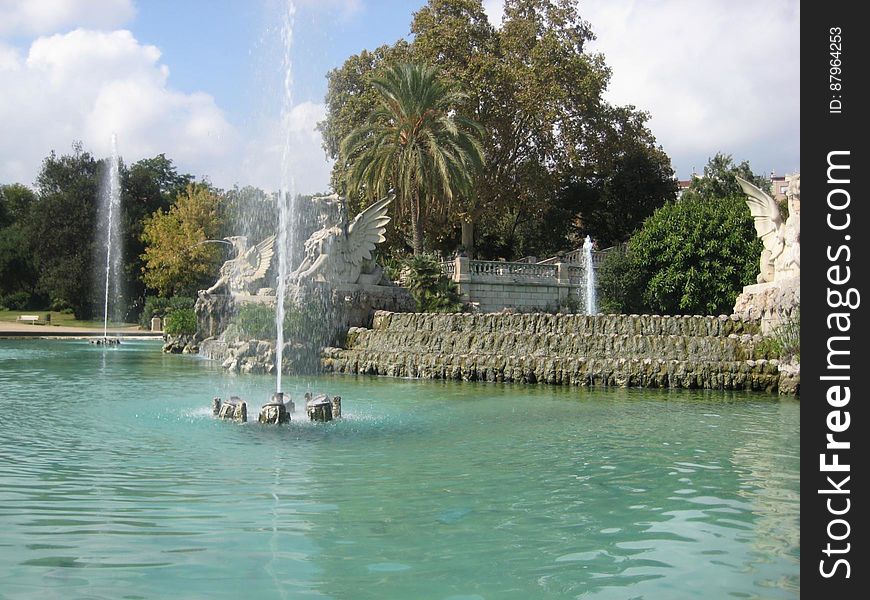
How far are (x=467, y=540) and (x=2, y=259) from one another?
56854 millimetres

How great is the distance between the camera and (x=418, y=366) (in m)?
18.7

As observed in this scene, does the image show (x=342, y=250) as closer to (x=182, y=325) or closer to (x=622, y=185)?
(x=182, y=325)

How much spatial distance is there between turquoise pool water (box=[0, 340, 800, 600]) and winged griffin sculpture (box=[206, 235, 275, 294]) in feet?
48.4

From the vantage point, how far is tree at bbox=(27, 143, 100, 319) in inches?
1921

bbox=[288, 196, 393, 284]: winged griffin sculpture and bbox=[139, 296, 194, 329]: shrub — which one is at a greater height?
bbox=[288, 196, 393, 284]: winged griffin sculpture

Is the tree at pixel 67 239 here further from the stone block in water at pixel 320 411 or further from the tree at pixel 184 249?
the stone block in water at pixel 320 411

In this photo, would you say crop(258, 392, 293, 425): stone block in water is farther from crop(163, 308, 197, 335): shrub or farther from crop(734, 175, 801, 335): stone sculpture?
crop(163, 308, 197, 335): shrub

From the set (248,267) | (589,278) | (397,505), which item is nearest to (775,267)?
(397,505)

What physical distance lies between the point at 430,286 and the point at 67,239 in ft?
105

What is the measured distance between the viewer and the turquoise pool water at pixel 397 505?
457cm

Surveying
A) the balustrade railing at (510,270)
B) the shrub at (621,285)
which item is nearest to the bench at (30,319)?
the balustrade railing at (510,270)

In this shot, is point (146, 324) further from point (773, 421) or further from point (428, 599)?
point (428, 599)

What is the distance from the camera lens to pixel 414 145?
3164 cm

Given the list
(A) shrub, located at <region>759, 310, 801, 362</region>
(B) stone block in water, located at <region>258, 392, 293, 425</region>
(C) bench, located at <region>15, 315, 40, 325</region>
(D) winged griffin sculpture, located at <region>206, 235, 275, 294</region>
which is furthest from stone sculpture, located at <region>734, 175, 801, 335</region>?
(C) bench, located at <region>15, 315, 40, 325</region>
